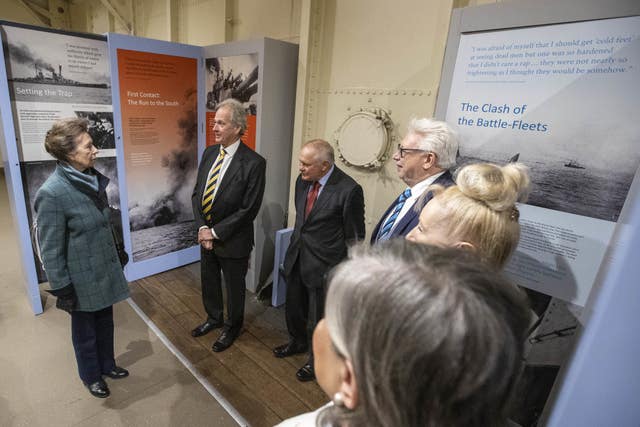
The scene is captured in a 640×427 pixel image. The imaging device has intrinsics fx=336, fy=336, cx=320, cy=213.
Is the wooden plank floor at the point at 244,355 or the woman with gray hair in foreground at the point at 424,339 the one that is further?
the wooden plank floor at the point at 244,355

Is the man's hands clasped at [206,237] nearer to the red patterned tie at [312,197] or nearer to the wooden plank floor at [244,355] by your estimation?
the red patterned tie at [312,197]

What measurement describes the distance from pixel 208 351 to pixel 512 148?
2.71m

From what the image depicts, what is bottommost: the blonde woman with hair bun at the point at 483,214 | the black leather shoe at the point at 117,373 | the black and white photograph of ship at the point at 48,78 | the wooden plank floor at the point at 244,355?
the wooden plank floor at the point at 244,355

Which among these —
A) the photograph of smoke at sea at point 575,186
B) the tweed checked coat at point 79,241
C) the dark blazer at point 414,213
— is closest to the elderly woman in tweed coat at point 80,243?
the tweed checked coat at point 79,241

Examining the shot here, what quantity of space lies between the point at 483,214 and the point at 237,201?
1888mm

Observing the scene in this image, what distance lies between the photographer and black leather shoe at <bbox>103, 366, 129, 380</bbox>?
8.15 feet

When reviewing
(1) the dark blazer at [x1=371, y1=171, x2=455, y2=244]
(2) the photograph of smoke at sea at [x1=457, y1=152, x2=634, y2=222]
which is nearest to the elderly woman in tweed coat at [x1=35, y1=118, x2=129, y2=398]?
(1) the dark blazer at [x1=371, y1=171, x2=455, y2=244]

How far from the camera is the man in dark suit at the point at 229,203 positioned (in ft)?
8.62

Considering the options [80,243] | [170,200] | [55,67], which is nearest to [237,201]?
[80,243]

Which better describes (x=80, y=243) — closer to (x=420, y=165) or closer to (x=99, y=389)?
(x=99, y=389)

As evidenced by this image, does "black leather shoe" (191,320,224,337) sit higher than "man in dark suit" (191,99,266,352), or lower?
lower

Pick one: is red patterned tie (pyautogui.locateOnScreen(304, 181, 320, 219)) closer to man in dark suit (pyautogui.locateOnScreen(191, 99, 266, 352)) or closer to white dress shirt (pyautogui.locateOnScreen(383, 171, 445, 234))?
man in dark suit (pyautogui.locateOnScreen(191, 99, 266, 352))

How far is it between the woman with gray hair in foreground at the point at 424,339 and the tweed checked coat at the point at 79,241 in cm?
191

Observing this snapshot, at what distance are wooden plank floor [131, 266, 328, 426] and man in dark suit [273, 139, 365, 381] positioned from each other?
20 centimetres
